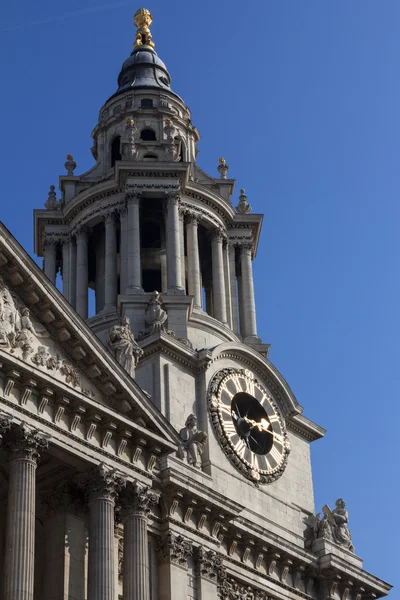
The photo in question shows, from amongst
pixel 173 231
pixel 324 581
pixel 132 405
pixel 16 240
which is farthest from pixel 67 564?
pixel 173 231

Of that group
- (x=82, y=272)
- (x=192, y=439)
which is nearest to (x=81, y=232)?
(x=82, y=272)

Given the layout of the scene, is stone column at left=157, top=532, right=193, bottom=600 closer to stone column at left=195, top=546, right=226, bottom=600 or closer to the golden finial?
stone column at left=195, top=546, right=226, bottom=600

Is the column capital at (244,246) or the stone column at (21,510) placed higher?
the column capital at (244,246)

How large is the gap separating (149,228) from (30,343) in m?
19.8

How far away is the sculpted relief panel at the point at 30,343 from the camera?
35.9 m

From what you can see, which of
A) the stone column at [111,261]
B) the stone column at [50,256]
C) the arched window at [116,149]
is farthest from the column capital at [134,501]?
the arched window at [116,149]

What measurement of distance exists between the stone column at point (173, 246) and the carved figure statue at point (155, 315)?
2.43 m

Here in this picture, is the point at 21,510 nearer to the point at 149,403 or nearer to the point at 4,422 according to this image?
the point at 4,422

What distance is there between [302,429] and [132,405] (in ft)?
42.3

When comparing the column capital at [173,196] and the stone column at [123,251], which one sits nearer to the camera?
the stone column at [123,251]

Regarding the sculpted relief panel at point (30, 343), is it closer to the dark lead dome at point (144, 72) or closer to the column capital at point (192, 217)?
the column capital at point (192, 217)

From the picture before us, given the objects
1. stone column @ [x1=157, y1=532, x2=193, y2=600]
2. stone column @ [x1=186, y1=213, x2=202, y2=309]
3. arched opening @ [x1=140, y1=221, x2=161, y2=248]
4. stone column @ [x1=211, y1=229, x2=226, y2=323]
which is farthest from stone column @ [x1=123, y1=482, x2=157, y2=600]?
arched opening @ [x1=140, y1=221, x2=161, y2=248]

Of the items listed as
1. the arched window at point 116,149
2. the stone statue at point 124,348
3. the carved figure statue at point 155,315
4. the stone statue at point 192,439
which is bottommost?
the stone statue at point 192,439

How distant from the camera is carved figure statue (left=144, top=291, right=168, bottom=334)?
4594cm
